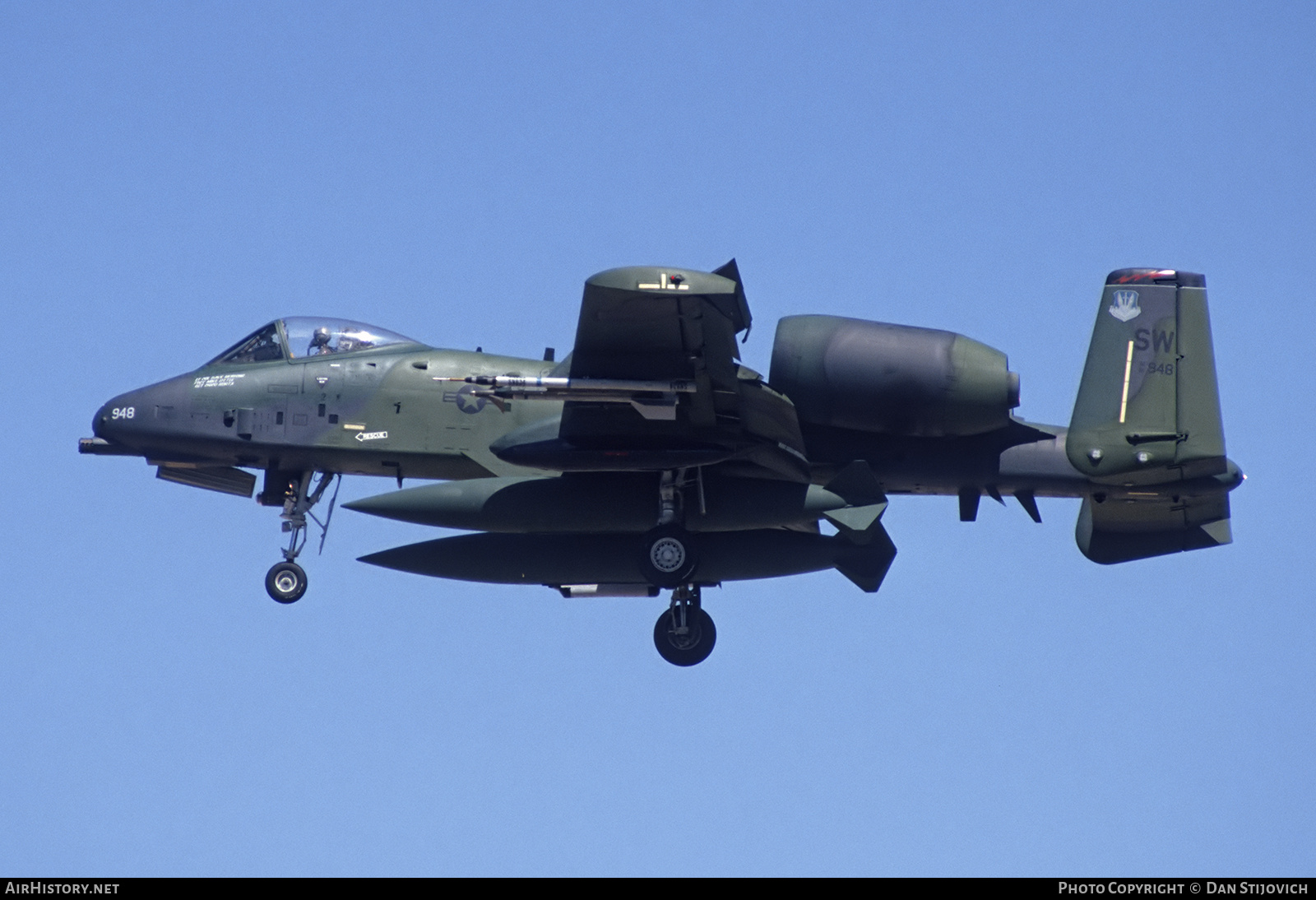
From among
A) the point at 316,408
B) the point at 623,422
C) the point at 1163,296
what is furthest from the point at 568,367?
the point at 1163,296

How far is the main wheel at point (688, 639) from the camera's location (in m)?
20.7

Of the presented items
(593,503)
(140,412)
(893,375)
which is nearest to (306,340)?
(140,412)

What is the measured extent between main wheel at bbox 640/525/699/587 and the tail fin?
14.0ft

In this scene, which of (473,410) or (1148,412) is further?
(473,410)

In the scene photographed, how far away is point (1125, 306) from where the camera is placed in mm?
18953

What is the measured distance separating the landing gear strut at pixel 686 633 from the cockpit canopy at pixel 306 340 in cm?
437

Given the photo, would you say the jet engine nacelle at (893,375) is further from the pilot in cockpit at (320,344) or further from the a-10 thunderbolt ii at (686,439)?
the pilot in cockpit at (320,344)

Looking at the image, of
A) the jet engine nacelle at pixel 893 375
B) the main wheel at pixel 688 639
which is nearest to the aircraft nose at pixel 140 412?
the main wheel at pixel 688 639

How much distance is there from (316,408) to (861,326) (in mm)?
6250

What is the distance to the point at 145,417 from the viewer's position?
801 inches

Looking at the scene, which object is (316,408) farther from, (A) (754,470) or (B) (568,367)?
(A) (754,470)

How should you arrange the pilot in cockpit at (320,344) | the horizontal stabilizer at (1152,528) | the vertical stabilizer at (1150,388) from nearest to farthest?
the vertical stabilizer at (1150,388), the horizontal stabilizer at (1152,528), the pilot in cockpit at (320,344)

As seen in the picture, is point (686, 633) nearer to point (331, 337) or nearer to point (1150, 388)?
point (331, 337)
